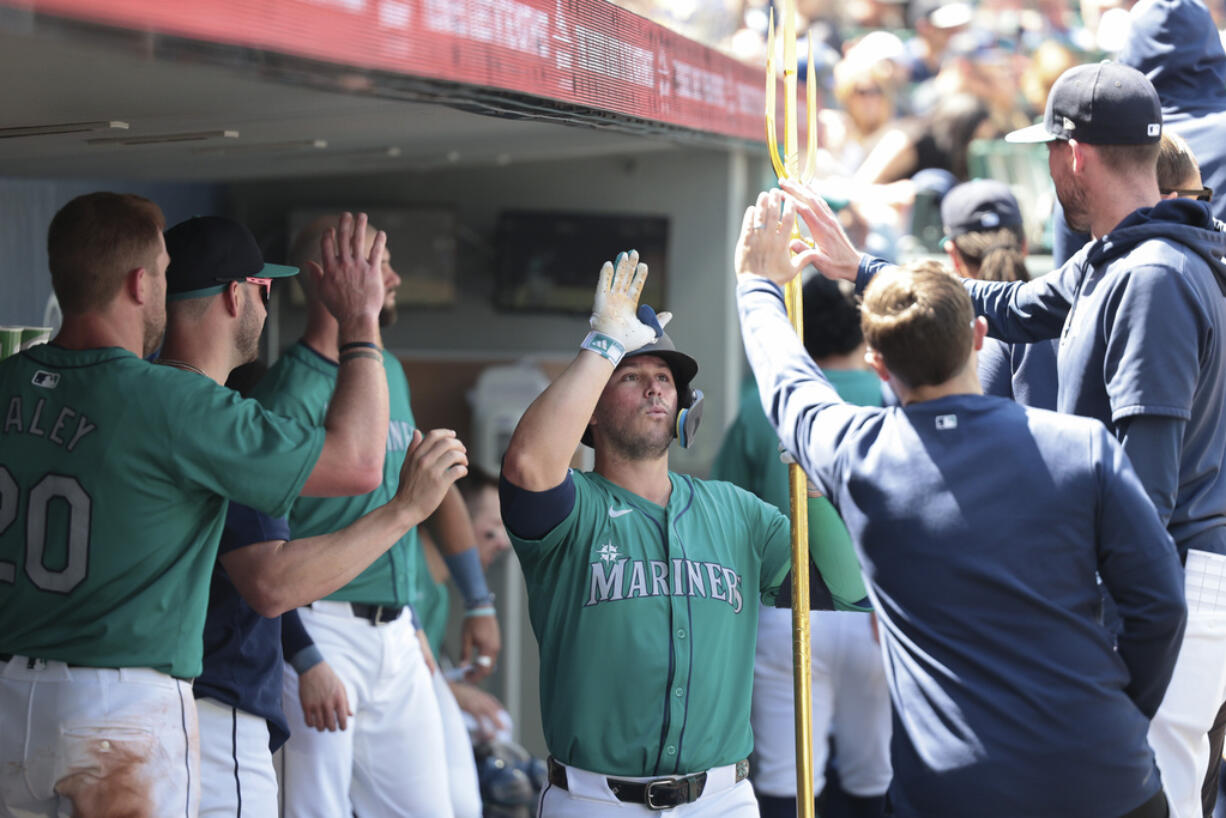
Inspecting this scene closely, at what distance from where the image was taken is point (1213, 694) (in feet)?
9.03

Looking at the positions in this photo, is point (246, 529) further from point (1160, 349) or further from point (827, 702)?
point (827, 702)

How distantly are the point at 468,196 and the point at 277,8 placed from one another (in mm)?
3971

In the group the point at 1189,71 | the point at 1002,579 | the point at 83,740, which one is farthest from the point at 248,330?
the point at 1189,71

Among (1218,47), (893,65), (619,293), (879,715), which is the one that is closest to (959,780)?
(619,293)

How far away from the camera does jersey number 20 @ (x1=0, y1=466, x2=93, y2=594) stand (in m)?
2.25

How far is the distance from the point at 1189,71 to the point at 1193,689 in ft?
6.80

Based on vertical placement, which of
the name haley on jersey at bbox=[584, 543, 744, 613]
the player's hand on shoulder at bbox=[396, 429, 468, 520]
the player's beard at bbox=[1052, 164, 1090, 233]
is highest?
the player's beard at bbox=[1052, 164, 1090, 233]

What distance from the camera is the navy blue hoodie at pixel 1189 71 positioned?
153 inches

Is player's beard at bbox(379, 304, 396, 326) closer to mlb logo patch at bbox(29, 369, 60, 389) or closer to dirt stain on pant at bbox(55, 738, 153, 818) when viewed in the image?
mlb logo patch at bbox(29, 369, 60, 389)

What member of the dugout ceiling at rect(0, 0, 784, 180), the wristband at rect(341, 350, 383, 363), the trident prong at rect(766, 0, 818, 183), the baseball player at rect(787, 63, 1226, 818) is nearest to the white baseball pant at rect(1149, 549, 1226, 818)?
the baseball player at rect(787, 63, 1226, 818)

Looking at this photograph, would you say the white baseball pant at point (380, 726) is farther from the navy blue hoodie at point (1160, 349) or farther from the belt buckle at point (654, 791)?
the navy blue hoodie at point (1160, 349)

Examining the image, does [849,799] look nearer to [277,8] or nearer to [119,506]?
[119,506]

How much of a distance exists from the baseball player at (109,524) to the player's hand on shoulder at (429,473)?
0.64 feet

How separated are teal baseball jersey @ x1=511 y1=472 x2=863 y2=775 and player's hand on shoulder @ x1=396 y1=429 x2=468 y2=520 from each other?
0.63 feet
